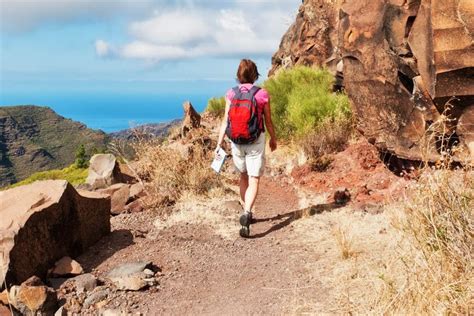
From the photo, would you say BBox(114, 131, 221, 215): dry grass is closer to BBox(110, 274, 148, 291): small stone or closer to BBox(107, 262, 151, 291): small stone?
BBox(107, 262, 151, 291): small stone

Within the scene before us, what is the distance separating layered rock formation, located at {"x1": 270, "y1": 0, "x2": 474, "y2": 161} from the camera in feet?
20.9

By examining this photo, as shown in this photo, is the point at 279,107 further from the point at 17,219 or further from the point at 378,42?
the point at 17,219

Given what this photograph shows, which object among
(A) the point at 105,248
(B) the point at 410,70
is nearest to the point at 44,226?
(A) the point at 105,248

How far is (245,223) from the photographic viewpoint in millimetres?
6609

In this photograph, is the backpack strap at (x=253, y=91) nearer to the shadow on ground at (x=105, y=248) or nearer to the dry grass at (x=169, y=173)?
the shadow on ground at (x=105, y=248)

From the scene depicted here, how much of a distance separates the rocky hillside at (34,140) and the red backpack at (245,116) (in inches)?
3446

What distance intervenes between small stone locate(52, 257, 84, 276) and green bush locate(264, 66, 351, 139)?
577 cm

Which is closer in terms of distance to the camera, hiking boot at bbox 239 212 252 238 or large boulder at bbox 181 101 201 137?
hiking boot at bbox 239 212 252 238

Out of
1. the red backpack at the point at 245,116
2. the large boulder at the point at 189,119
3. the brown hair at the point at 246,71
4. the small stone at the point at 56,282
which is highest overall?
the brown hair at the point at 246,71

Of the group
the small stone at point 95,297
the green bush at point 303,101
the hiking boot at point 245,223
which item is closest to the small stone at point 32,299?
the small stone at point 95,297

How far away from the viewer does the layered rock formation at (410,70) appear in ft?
20.9

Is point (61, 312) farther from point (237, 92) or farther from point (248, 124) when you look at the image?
point (237, 92)

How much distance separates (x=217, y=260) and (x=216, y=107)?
11803mm

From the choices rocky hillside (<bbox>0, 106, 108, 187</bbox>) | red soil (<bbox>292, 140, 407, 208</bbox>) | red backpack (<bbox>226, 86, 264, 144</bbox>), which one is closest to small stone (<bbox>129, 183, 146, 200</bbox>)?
red soil (<bbox>292, 140, 407, 208</bbox>)
